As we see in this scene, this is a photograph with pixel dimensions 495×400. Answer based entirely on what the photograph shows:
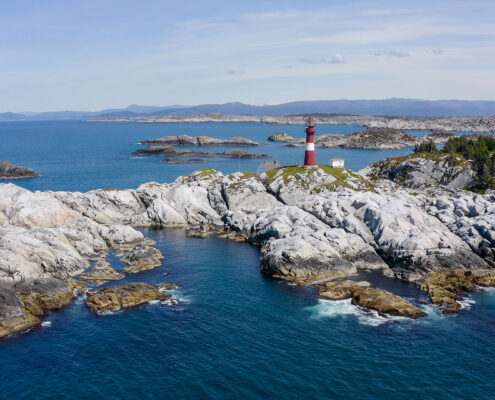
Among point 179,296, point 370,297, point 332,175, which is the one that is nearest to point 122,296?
point 179,296

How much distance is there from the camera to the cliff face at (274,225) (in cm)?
4997

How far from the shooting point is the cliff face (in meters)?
50.0

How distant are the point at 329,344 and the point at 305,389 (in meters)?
6.64

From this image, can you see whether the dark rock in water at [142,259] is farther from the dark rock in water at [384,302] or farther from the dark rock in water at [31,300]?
the dark rock in water at [384,302]

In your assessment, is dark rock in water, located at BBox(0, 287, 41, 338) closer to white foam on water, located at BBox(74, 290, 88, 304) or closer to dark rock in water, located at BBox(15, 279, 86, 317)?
dark rock in water, located at BBox(15, 279, 86, 317)

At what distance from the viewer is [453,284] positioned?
155 ft

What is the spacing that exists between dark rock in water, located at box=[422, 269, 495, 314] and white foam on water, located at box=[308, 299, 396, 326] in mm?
6214

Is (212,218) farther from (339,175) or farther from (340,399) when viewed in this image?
(340,399)

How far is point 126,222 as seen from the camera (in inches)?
2938

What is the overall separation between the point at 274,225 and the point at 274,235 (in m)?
1.49

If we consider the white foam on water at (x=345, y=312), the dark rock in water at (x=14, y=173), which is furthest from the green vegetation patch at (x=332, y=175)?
the dark rock in water at (x=14, y=173)

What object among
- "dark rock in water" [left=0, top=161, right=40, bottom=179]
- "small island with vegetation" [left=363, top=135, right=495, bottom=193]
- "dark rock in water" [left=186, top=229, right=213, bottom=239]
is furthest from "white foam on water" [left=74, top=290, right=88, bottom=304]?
"dark rock in water" [left=0, top=161, right=40, bottom=179]

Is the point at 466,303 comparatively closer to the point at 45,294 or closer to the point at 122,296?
the point at 122,296

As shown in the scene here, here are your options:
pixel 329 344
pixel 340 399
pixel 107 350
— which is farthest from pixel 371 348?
pixel 107 350
